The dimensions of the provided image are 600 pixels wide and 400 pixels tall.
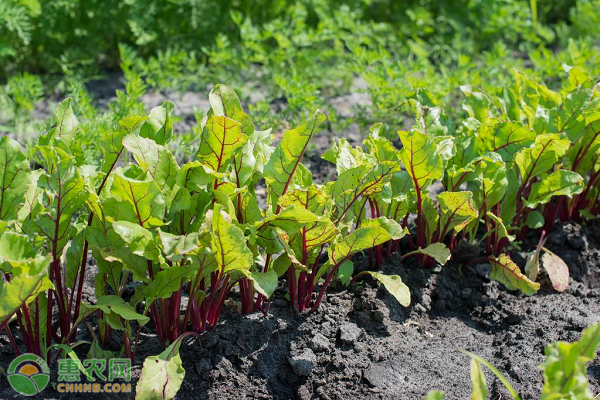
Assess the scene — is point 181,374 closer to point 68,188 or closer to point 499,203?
point 68,188

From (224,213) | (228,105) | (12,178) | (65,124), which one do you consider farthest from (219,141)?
(12,178)

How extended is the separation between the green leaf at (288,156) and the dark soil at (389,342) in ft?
1.60

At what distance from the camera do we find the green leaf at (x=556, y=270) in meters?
2.85

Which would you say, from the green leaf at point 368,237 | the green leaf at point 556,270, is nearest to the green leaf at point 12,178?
the green leaf at point 368,237

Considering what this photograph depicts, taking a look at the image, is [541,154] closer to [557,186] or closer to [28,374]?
[557,186]

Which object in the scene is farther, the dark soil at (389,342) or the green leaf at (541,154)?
the green leaf at (541,154)

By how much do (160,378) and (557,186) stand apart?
1749 mm

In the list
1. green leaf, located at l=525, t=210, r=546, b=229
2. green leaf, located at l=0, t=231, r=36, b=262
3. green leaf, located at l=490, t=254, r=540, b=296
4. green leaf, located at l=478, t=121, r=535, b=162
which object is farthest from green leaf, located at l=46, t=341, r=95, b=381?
green leaf, located at l=525, t=210, r=546, b=229

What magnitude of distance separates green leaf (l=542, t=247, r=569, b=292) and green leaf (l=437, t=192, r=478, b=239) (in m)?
0.46

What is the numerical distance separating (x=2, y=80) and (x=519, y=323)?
3584mm

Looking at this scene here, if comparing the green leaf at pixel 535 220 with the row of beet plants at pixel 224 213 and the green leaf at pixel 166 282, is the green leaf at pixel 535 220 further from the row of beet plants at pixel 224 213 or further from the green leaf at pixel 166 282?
the green leaf at pixel 166 282

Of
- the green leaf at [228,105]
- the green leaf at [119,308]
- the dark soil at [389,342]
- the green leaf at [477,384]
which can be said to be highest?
the green leaf at [228,105]

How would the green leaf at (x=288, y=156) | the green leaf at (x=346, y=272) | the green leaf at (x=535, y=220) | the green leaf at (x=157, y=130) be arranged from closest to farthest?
the green leaf at (x=288, y=156), the green leaf at (x=157, y=130), the green leaf at (x=346, y=272), the green leaf at (x=535, y=220)

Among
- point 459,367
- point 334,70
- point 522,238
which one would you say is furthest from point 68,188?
point 334,70
